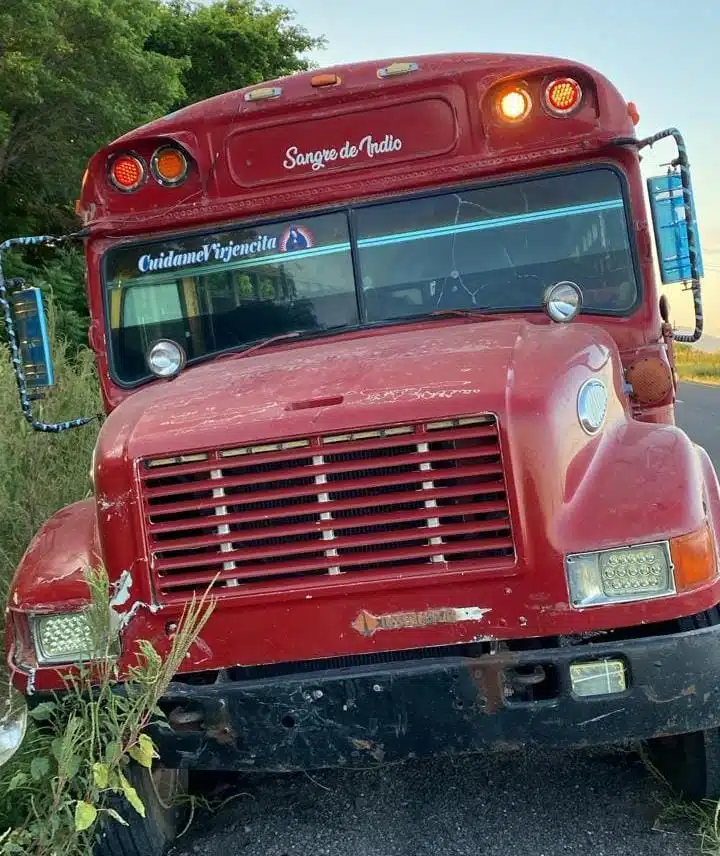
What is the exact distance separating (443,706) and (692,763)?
964 millimetres

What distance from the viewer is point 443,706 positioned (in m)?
2.62

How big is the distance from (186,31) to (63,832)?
54.5ft

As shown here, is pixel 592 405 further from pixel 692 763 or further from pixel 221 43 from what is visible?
pixel 221 43

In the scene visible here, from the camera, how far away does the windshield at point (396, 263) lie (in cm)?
371

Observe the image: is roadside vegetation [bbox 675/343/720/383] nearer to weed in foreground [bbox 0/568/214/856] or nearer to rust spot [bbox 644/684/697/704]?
rust spot [bbox 644/684/697/704]

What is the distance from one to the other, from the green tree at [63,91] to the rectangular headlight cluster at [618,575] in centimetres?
1061

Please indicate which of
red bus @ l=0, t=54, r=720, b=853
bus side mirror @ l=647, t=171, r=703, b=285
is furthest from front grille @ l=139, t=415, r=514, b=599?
bus side mirror @ l=647, t=171, r=703, b=285

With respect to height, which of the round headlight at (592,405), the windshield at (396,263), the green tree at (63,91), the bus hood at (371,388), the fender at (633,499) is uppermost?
the green tree at (63,91)

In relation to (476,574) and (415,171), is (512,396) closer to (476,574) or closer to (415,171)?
(476,574)

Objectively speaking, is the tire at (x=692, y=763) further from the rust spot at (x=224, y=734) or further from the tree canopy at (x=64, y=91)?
the tree canopy at (x=64, y=91)

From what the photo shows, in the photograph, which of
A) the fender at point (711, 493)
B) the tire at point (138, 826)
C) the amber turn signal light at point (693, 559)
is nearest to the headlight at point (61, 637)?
the tire at point (138, 826)

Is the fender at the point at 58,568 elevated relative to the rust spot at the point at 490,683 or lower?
elevated

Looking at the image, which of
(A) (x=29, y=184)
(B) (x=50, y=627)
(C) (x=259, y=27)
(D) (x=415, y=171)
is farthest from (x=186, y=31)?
(B) (x=50, y=627)

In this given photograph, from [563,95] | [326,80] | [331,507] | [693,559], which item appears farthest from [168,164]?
[693,559]
